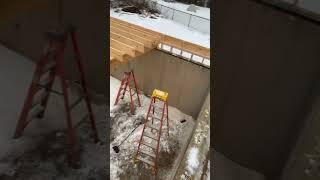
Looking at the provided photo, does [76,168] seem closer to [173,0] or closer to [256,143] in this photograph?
[256,143]

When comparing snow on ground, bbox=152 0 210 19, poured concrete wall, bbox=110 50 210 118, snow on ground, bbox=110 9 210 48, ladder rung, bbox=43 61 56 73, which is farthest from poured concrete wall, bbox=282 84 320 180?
snow on ground, bbox=152 0 210 19

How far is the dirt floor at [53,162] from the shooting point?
3.35m

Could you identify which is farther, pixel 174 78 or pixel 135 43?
pixel 174 78

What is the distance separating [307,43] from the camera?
129 inches

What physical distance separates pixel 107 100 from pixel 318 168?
8.76ft

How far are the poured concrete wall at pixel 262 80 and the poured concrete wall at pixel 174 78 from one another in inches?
168

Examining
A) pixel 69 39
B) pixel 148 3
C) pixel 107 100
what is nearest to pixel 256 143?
pixel 107 100

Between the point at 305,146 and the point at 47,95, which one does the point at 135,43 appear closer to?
the point at 47,95

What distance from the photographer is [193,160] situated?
6637mm

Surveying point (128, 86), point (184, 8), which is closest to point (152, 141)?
point (128, 86)

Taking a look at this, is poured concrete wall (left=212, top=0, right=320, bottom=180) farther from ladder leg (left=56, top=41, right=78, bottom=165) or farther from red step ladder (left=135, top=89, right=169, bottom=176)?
red step ladder (left=135, top=89, right=169, bottom=176)

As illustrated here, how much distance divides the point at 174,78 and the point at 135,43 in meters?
1.58

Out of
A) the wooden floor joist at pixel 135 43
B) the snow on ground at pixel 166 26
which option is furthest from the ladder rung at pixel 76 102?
the snow on ground at pixel 166 26

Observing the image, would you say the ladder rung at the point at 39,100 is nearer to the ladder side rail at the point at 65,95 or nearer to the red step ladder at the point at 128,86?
the ladder side rail at the point at 65,95
